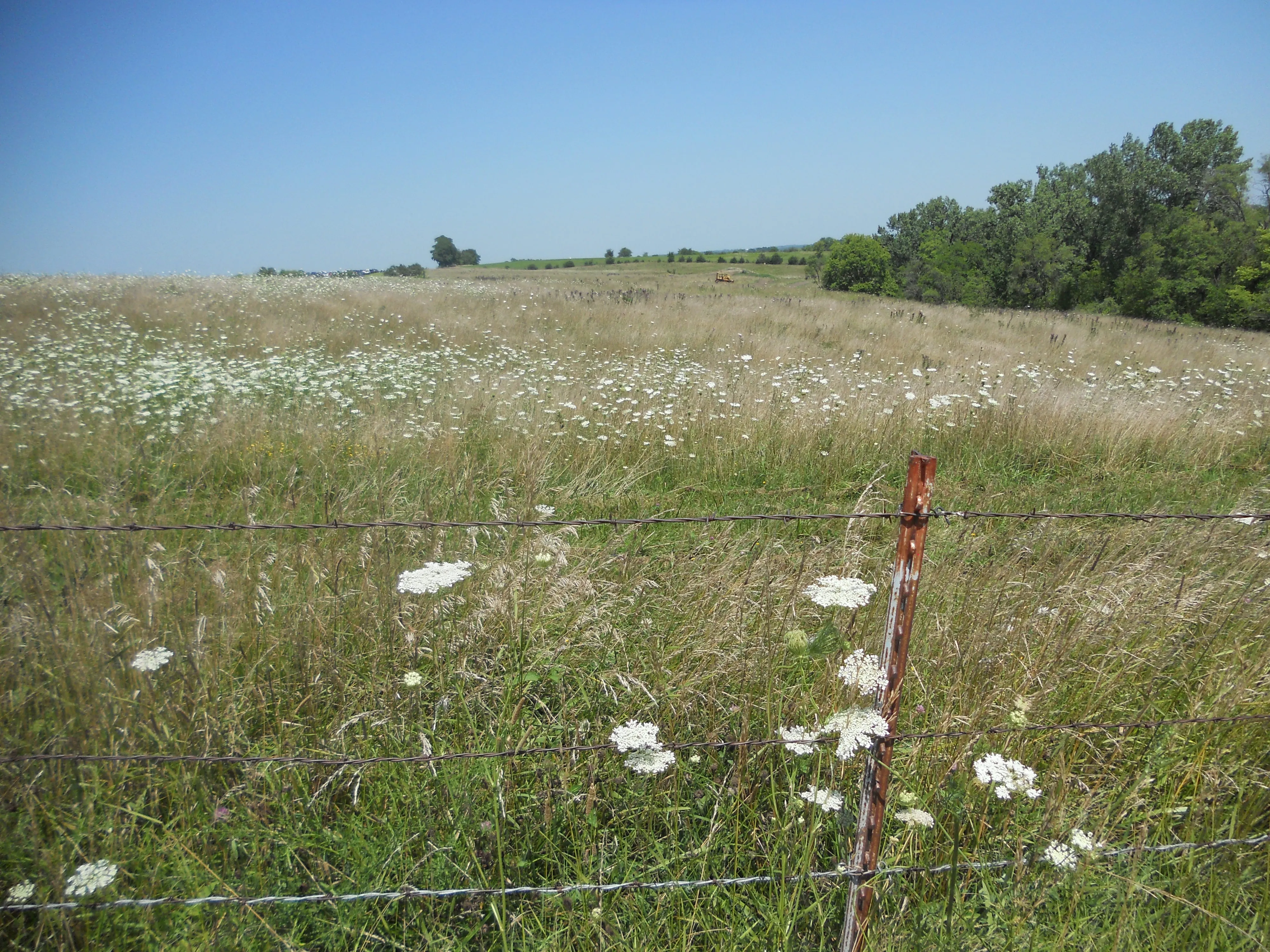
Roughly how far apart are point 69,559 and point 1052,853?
11.7 feet

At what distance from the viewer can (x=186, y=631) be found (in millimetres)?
2592

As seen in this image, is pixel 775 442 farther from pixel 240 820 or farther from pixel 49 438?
pixel 49 438

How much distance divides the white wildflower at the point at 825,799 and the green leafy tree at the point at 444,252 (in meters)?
93.4

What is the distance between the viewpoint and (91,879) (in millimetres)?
1731

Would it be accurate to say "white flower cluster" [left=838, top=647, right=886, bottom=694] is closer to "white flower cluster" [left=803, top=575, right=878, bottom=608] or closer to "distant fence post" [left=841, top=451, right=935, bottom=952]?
"distant fence post" [left=841, top=451, right=935, bottom=952]

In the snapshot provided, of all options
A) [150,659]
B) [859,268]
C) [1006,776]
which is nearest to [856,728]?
[1006,776]

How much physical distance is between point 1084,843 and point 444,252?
314 ft

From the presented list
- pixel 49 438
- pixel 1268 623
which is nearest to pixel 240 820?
pixel 1268 623

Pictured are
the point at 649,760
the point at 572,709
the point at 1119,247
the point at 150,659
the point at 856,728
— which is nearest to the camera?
the point at 856,728

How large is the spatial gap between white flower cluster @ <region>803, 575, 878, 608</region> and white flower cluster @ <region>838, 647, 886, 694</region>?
132mm

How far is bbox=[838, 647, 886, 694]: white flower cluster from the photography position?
1.73m

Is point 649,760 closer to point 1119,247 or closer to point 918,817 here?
point 918,817

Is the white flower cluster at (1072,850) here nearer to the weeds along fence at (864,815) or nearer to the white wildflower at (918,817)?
the weeds along fence at (864,815)

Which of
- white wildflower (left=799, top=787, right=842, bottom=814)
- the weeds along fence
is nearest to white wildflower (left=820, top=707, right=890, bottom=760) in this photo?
the weeds along fence
